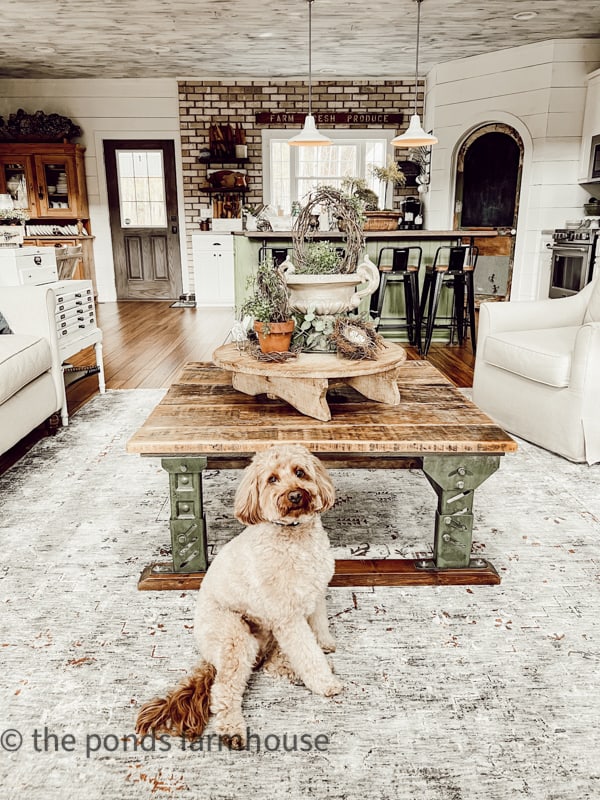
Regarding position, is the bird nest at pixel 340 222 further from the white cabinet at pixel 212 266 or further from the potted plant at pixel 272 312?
the white cabinet at pixel 212 266

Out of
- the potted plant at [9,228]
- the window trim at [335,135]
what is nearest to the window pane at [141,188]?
the window trim at [335,135]

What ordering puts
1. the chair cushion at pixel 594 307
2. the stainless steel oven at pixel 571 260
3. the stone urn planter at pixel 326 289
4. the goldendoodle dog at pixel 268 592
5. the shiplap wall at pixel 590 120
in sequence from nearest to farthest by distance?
the goldendoodle dog at pixel 268 592, the stone urn planter at pixel 326 289, the chair cushion at pixel 594 307, the stainless steel oven at pixel 571 260, the shiplap wall at pixel 590 120

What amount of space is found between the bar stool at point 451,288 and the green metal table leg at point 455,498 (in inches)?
132

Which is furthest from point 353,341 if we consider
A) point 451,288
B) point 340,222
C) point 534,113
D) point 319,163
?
point 319,163

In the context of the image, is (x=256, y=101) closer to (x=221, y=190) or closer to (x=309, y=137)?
(x=221, y=190)

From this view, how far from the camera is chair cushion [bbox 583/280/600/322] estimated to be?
3.17m

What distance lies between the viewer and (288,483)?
1.34 meters

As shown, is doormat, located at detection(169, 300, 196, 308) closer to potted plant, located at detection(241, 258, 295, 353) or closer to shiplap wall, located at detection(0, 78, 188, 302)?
shiplap wall, located at detection(0, 78, 188, 302)

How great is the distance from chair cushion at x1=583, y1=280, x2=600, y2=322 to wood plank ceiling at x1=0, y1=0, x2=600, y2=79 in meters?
3.45

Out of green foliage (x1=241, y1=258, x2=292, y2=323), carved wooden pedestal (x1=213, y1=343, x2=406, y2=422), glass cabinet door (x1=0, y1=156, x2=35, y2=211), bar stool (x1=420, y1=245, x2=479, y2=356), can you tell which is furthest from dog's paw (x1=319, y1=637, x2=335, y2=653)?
glass cabinet door (x1=0, y1=156, x2=35, y2=211)

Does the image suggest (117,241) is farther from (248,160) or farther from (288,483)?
(288,483)

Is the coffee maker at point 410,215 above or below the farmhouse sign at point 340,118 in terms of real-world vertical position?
below

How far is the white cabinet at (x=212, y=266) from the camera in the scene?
7.94 meters

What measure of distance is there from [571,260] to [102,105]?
20.7ft
